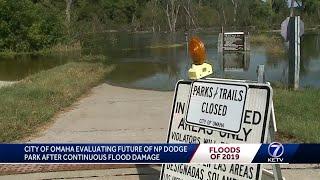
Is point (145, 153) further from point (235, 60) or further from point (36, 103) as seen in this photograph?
point (235, 60)

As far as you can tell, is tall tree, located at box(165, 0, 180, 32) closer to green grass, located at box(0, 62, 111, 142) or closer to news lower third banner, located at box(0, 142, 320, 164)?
green grass, located at box(0, 62, 111, 142)

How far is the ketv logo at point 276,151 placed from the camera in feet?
10.6

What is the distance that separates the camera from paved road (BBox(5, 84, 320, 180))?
5.60m

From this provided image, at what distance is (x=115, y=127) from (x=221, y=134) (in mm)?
4724

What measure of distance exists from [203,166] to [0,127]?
16.3 feet

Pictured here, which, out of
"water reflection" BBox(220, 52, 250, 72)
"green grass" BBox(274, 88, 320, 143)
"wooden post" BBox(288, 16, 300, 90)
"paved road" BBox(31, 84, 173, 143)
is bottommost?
"water reflection" BBox(220, 52, 250, 72)

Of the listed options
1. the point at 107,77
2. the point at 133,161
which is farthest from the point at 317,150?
the point at 107,77

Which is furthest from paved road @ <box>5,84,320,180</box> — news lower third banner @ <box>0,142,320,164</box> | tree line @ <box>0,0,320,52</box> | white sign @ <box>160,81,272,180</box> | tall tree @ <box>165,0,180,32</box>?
tall tree @ <box>165,0,180,32</box>

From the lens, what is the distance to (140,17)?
393 ft

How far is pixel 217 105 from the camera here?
4168mm

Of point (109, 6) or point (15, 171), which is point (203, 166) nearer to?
point (15, 171)

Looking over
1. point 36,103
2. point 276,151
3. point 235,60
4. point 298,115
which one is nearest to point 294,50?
point 298,115

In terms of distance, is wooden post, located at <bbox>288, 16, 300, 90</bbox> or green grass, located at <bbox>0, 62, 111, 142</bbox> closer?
green grass, located at <bbox>0, 62, 111, 142</bbox>

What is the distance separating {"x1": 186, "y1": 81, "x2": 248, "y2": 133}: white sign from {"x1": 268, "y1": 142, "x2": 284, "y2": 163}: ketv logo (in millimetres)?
722
